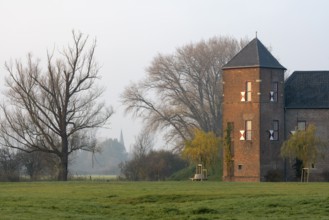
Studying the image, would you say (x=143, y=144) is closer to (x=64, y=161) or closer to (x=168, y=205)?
(x=64, y=161)

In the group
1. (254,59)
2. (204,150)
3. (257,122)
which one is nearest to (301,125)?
(257,122)

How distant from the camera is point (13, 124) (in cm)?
6462

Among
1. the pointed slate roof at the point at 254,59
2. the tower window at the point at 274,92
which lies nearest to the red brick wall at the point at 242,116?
the pointed slate roof at the point at 254,59

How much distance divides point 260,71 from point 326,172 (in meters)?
8.34

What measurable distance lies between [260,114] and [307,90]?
4298 mm

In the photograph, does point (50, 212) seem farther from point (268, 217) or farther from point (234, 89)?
point (234, 89)

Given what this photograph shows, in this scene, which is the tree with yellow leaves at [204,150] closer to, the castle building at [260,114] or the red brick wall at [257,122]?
the castle building at [260,114]

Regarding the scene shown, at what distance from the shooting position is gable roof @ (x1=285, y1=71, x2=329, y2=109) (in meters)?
59.8

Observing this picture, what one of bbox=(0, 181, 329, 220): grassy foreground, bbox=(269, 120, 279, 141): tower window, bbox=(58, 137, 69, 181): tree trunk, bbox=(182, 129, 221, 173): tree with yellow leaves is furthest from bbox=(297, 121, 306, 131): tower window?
bbox=(0, 181, 329, 220): grassy foreground

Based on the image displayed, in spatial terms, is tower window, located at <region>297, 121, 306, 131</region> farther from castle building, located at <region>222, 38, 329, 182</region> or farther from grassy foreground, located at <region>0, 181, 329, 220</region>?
grassy foreground, located at <region>0, 181, 329, 220</region>

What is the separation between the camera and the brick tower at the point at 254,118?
194ft

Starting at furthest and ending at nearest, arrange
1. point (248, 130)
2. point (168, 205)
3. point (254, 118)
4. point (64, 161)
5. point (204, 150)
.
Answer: point (64, 161)
point (204, 150)
point (248, 130)
point (254, 118)
point (168, 205)

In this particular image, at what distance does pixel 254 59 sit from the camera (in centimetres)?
5991

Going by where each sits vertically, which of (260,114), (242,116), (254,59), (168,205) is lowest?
(168,205)
